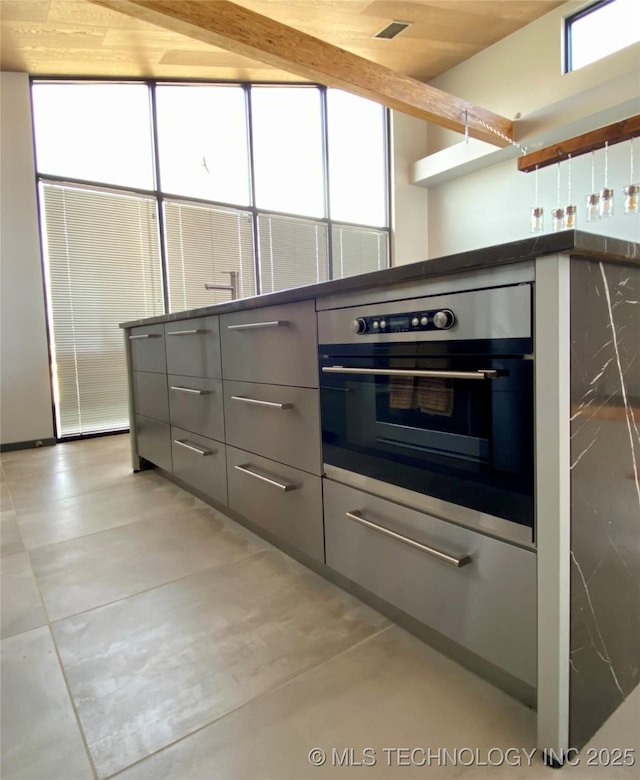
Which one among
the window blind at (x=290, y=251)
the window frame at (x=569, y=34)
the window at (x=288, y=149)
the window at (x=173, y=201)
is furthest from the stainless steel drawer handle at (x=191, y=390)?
the window frame at (x=569, y=34)

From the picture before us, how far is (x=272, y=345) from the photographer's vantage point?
153 centimetres

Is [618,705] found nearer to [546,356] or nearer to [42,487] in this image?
[546,356]

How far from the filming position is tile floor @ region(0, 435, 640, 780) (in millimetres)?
853

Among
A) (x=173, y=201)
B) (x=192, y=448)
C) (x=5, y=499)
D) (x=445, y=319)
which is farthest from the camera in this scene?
(x=173, y=201)

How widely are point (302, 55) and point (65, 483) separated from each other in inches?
127

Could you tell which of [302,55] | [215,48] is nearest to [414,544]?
[302,55]

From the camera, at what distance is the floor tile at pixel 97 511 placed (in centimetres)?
197

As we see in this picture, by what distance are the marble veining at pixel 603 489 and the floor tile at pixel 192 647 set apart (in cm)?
53

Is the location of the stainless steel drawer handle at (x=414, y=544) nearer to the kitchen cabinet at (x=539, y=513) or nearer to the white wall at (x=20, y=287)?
the kitchen cabinet at (x=539, y=513)

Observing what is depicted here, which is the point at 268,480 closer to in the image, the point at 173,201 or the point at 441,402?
the point at 441,402

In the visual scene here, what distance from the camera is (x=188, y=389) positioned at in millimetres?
2166

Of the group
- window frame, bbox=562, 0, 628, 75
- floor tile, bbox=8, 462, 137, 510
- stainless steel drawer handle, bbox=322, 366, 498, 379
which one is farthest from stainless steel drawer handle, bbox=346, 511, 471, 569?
window frame, bbox=562, 0, 628, 75

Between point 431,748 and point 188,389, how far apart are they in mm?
1683

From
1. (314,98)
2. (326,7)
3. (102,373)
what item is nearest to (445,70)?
(314,98)
